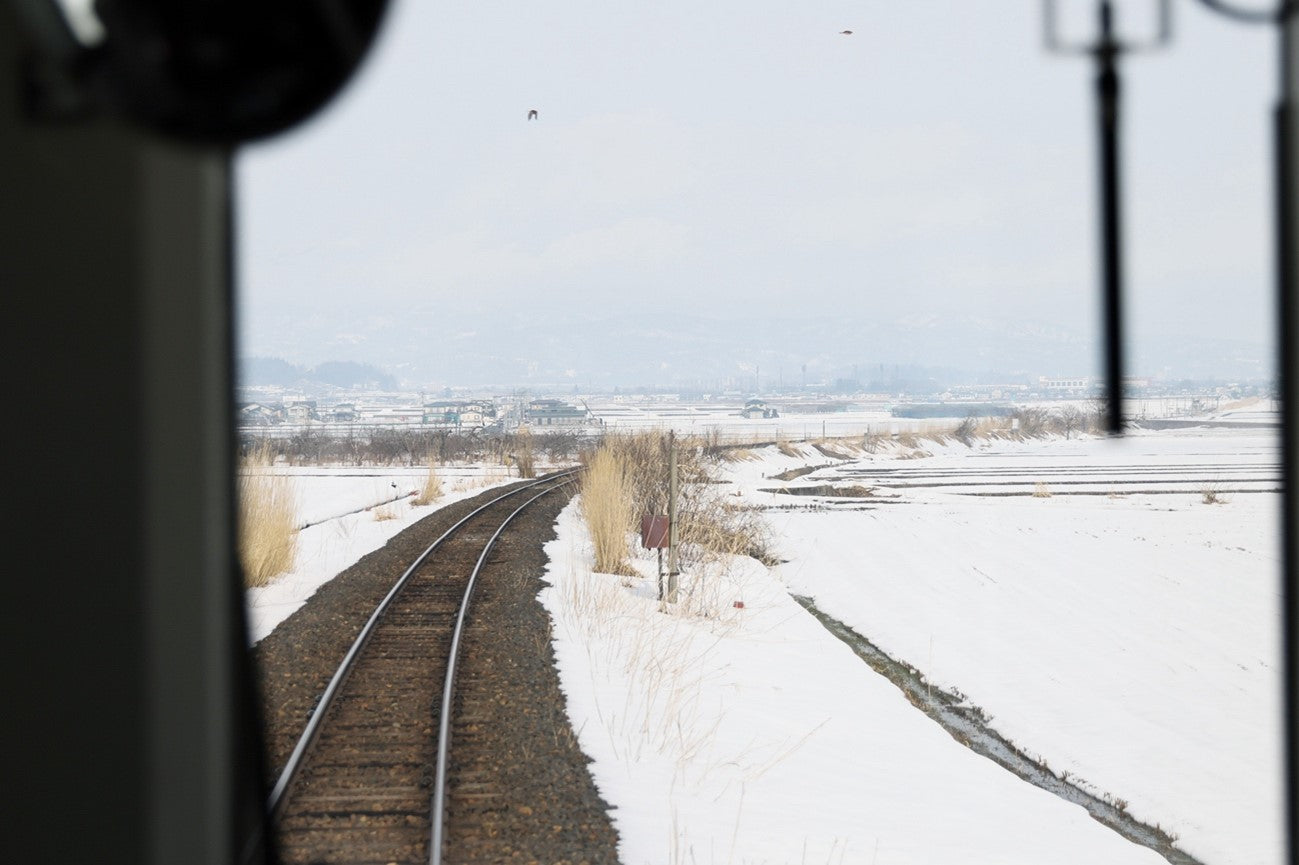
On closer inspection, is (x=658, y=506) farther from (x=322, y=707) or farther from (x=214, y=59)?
(x=214, y=59)

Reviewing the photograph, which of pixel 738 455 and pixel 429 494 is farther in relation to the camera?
pixel 738 455

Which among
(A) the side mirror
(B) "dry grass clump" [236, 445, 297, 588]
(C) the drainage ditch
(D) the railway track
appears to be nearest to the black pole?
(A) the side mirror

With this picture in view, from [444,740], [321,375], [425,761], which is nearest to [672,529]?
Answer: [444,740]

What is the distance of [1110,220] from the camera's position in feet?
6.28

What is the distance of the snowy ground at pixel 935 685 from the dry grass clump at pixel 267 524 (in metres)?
3.32

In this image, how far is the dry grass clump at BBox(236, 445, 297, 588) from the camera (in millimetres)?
11656

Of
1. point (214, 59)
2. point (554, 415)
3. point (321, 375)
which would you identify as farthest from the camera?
point (321, 375)

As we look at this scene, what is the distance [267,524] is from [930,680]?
7532 millimetres

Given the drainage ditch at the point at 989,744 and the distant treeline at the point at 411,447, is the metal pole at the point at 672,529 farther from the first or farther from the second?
the distant treeline at the point at 411,447

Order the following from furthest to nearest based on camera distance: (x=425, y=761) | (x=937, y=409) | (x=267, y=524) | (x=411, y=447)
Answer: (x=937, y=409) < (x=411, y=447) < (x=267, y=524) < (x=425, y=761)

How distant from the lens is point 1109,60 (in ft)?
6.18

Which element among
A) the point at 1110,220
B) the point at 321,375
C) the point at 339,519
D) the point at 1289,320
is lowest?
the point at 339,519

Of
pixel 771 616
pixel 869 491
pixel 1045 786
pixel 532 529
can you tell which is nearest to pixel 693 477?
pixel 532 529

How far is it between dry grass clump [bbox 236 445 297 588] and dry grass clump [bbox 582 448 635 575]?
4.06m
